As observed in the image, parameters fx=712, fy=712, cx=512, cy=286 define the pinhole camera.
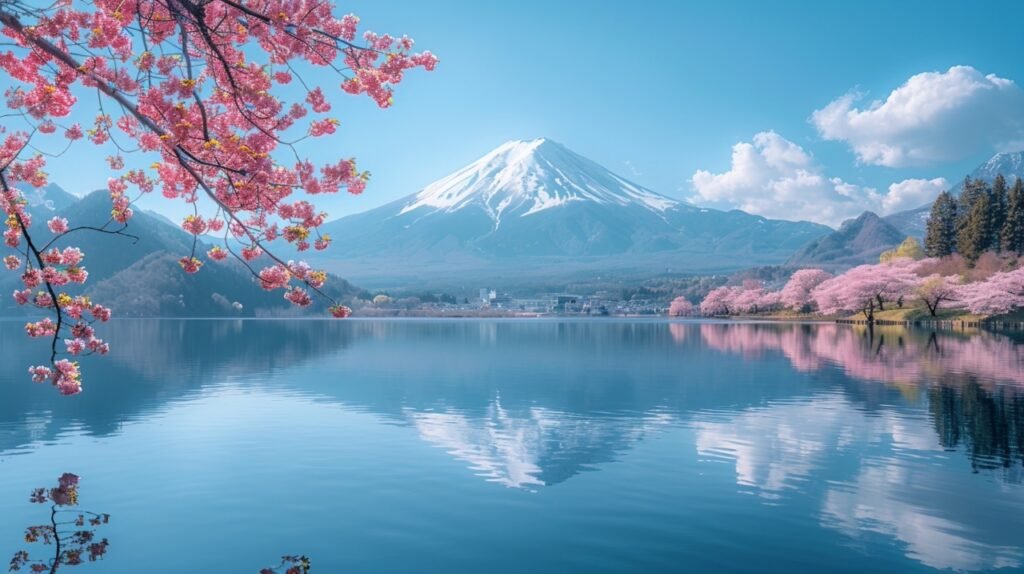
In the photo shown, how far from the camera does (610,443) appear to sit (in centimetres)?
1328

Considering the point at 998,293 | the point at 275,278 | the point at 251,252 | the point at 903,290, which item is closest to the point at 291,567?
the point at 275,278

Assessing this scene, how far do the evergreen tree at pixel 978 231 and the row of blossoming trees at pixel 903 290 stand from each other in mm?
2079

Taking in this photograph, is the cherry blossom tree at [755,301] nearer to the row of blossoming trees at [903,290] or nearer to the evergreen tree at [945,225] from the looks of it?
the row of blossoming trees at [903,290]

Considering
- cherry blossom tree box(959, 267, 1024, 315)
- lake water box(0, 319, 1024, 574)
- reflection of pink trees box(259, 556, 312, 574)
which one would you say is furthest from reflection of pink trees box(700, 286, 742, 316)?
reflection of pink trees box(259, 556, 312, 574)

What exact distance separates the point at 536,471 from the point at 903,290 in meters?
72.4

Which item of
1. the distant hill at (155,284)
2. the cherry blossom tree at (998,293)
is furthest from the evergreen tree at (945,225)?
the distant hill at (155,284)

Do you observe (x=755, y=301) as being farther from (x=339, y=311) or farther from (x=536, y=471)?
(x=339, y=311)

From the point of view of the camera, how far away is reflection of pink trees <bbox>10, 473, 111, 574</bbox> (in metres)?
7.20

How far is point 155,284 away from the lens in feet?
426

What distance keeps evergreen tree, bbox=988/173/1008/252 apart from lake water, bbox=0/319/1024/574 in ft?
171

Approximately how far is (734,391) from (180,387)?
16.6 metres

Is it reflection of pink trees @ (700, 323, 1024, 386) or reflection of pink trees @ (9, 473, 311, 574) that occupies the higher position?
reflection of pink trees @ (700, 323, 1024, 386)

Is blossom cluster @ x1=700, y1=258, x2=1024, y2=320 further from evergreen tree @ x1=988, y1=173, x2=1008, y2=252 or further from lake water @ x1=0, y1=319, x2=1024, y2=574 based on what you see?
lake water @ x1=0, y1=319, x2=1024, y2=574

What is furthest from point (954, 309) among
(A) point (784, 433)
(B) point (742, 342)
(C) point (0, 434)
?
(C) point (0, 434)
